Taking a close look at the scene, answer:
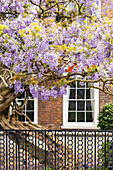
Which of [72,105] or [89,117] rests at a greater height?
[72,105]

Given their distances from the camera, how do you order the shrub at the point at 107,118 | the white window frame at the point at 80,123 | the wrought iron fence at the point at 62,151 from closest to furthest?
the wrought iron fence at the point at 62,151
the shrub at the point at 107,118
the white window frame at the point at 80,123

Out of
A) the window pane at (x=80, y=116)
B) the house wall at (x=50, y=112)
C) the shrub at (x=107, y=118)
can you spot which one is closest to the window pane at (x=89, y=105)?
the window pane at (x=80, y=116)

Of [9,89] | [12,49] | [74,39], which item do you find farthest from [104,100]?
[12,49]

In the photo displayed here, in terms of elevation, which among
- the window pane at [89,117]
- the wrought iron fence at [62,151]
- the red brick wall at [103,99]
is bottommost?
the wrought iron fence at [62,151]

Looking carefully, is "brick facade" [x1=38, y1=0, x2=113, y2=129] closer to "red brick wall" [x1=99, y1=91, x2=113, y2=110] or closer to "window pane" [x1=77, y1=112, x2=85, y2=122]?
"red brick wall" [x1=99, y1=91, x2=113, y2=110]

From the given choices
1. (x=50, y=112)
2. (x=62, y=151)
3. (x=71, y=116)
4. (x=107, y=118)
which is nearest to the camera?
(x=62, y=151)

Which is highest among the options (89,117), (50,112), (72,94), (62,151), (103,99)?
(72,94)

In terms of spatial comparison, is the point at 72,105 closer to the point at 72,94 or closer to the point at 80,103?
the point at 80,103

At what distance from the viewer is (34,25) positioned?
5.82 meters

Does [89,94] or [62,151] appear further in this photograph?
[89,94]

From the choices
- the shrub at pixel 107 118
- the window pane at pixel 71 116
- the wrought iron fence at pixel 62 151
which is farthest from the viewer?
the window pane at pixel 71 116

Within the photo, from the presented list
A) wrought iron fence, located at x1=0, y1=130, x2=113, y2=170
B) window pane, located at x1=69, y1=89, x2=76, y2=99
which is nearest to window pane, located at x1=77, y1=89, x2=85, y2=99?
window pane, located at x1=69, y1=89, x2=76, y2=99

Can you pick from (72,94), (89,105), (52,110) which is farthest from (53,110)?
(89,105)

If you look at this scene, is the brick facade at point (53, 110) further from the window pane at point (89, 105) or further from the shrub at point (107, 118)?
the shrub at point (107, 118)
